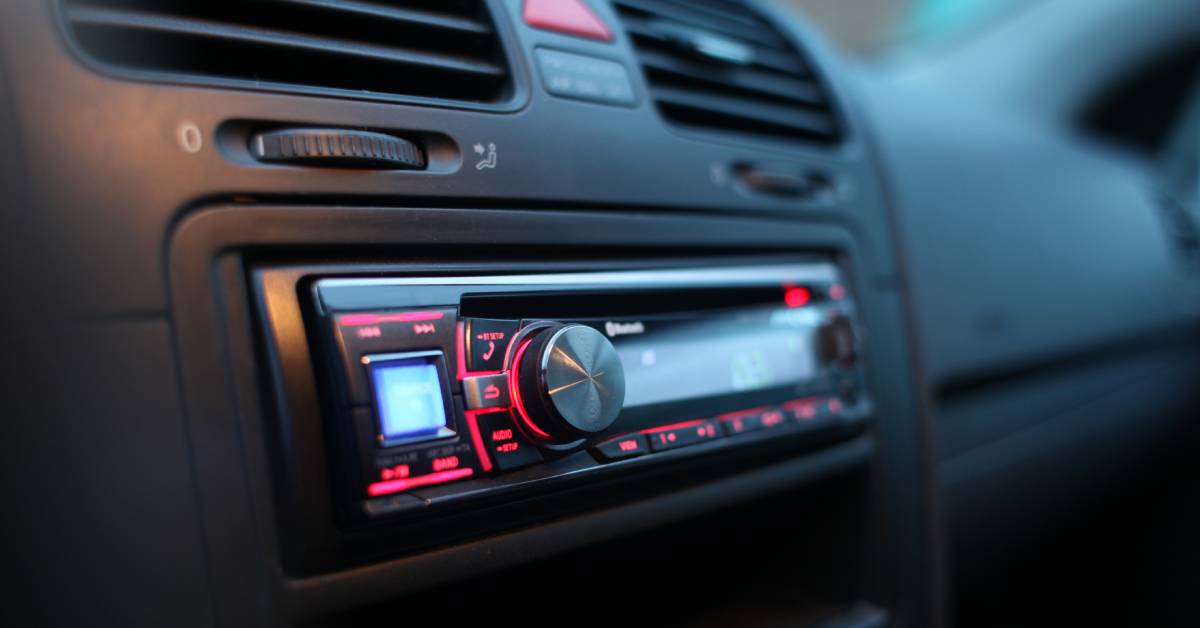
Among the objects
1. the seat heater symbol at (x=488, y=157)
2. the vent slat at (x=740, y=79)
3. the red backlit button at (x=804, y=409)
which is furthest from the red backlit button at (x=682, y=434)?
Result: the vent slat at (x=740, y=79)

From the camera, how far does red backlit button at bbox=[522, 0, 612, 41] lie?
0.73 m

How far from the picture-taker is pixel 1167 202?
209cm

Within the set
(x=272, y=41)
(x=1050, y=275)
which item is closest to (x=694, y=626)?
(x=272, y=41)

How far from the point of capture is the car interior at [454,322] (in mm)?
498

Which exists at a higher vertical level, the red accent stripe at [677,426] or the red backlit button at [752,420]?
the red accent stripe at [677,426]

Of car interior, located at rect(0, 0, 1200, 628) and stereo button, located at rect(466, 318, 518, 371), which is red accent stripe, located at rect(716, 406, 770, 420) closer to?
car interior, located at rect(0, 0, 1200, 628)

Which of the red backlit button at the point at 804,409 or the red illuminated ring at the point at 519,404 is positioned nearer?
the red illuminated ring at the point at 519,404

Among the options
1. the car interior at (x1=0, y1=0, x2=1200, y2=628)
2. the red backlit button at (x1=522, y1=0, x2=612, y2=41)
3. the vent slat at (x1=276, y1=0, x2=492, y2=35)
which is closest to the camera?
the car interior at (x1=0, y1=0, x2=1200, y2=628)

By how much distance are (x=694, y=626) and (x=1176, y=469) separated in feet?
5.81

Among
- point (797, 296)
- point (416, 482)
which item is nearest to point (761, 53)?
point (797, 296)

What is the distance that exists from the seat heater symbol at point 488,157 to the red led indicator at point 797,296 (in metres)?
0.36

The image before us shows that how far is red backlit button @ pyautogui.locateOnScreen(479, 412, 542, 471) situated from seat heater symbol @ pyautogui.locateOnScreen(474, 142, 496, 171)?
19 centimetres

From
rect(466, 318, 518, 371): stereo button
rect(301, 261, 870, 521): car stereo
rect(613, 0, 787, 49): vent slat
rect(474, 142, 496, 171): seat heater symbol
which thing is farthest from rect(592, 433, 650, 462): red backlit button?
rect(613, 0, 787, 49): vent slat

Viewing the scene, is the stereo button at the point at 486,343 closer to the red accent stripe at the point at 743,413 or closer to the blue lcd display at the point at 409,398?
the blue lcd display at the point at 409,398
